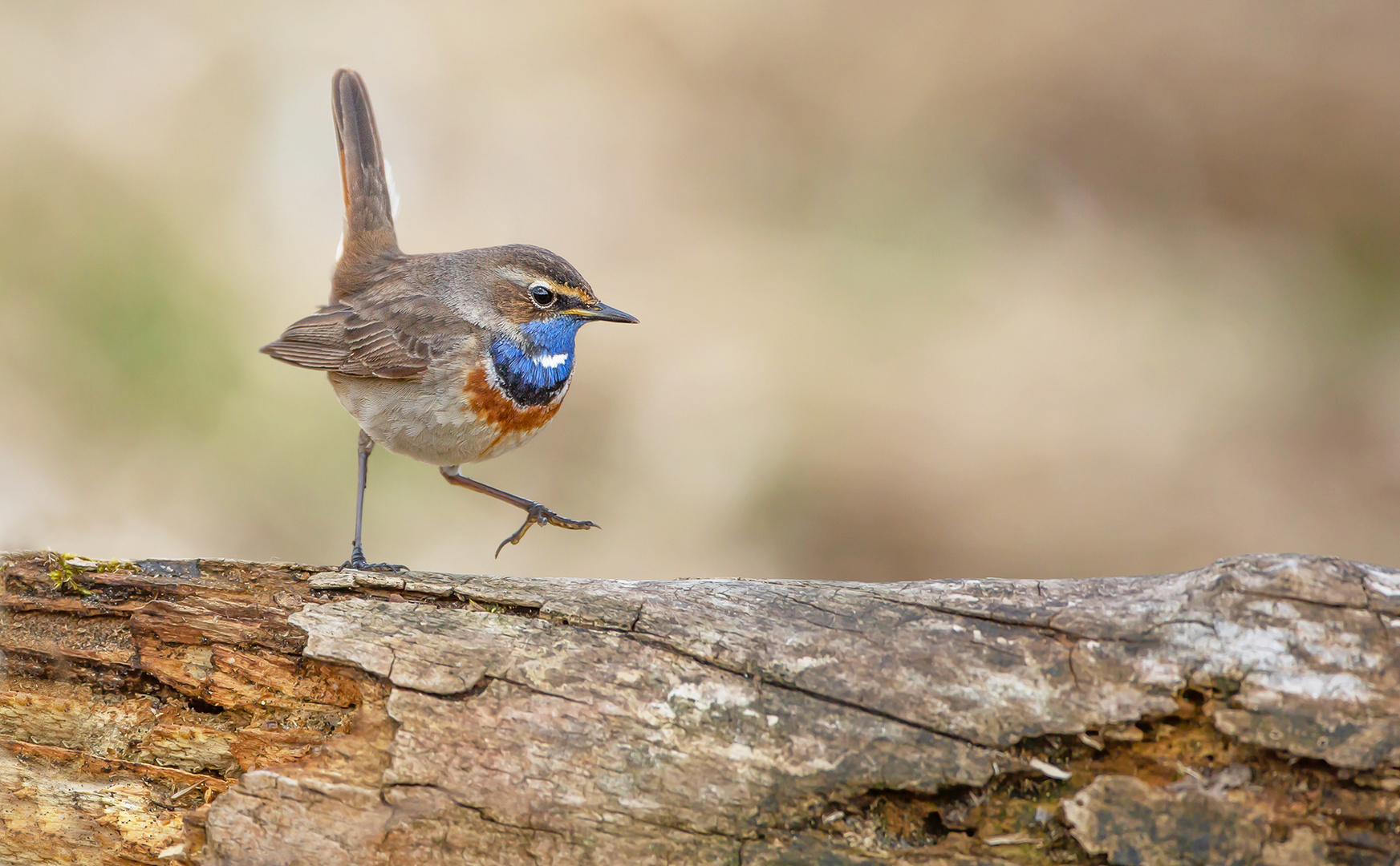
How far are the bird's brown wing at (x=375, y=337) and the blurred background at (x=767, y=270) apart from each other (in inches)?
93.3

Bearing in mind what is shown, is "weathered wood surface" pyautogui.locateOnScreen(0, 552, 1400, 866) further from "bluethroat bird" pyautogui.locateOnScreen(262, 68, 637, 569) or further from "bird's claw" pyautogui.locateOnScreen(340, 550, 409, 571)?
"bluethroat bird" pyautogui.locateOnScreen(262, 68, 637, 569)

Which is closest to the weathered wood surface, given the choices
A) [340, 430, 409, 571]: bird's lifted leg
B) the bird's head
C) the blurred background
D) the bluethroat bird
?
[340, 430, 409, 571]: bird's lifted leg

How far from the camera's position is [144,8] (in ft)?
28.0

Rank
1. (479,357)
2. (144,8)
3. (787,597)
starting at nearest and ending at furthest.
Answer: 1. (787,597)
2. (479,357)
3. (144,8)

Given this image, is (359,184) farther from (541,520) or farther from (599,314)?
(541,520)

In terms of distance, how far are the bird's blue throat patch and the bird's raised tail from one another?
1360 millimetres

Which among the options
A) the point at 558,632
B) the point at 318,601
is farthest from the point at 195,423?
the point at 558,632

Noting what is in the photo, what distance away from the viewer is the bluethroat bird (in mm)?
4848

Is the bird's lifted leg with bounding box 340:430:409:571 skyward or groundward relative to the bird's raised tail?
groundward

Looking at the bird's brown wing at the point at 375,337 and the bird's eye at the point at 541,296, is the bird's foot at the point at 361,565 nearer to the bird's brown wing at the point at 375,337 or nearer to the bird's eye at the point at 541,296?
the bird's brown wing at the point at 375,337

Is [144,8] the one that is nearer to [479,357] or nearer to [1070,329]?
[479,357]

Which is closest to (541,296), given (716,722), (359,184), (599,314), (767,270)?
(599,314)

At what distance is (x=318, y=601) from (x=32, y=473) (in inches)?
201

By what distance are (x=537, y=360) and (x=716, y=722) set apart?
2.48m
